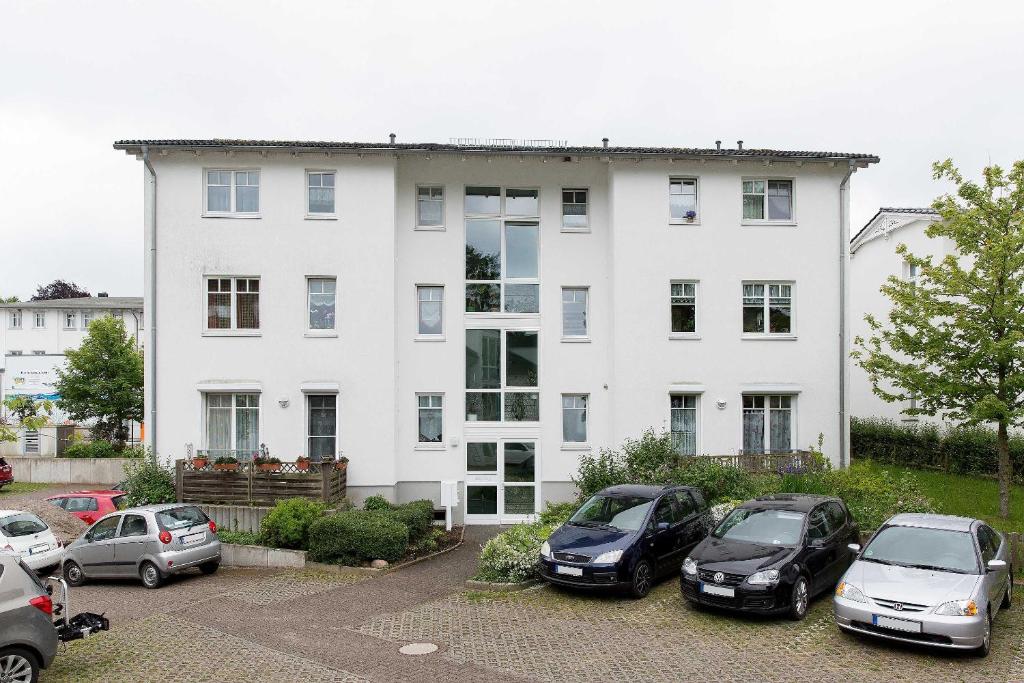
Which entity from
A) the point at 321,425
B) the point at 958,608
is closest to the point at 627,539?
the point at 958,608

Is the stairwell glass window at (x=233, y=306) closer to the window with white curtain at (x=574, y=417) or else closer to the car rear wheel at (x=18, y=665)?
the window with white curtain at (x=574, y=417)

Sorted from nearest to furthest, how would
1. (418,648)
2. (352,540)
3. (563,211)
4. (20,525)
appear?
(418,648) → (352,540) → (20,525) → (563,211)

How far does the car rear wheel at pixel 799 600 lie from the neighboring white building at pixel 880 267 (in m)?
20.2

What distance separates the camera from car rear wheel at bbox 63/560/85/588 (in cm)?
1408

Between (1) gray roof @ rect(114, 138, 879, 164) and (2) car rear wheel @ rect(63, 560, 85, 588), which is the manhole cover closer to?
(2) car rear wheel @ rect(63, 560, 85, 588)

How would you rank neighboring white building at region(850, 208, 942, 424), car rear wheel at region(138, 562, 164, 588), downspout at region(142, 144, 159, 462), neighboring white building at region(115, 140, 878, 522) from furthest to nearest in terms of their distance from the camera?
neighboring white building at region(850, 208, 942, 424)
neighboring white building at region(115, 140, 878, 522)
downspout at region(142, 144, 159, 462)
car rear wheel at region(138, 562, 164, 588)

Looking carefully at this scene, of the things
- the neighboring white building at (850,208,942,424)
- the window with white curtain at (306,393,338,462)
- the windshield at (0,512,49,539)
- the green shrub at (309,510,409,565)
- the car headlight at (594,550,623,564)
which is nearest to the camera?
the car headlight at (594,550,623,564)

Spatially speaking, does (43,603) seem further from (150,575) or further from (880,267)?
(880,267)

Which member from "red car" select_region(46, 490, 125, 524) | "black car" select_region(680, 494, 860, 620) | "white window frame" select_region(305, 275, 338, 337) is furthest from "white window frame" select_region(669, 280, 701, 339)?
"red car" select_region(46, 490, 125, 524)

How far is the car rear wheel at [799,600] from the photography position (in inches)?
384

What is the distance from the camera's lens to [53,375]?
50438 millimetres

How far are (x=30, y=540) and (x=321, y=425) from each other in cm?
667

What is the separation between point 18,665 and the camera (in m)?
7.15

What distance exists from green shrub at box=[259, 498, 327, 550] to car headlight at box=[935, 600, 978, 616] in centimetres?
1168
